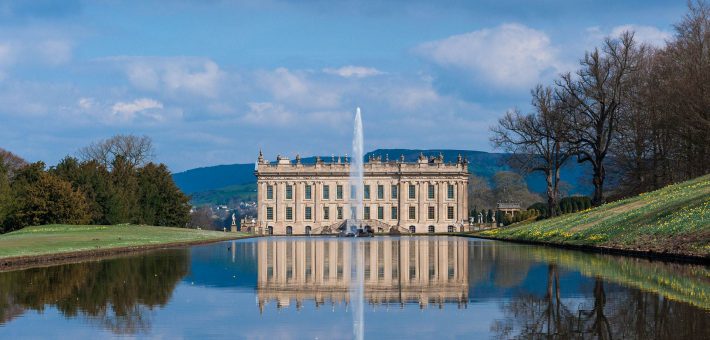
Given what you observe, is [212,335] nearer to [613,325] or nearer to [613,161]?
[613,325]

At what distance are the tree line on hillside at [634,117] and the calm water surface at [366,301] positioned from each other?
25.5 meters

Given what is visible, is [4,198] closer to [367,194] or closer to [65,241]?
[65,241]

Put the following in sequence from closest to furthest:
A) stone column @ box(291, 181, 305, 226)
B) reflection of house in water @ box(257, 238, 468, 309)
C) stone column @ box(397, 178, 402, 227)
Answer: reflection of house in water @ box(257, 238, 468, 309), stone column @ box(397, 178, 402, 227), stone column @ box(291, 181, 305, 226)

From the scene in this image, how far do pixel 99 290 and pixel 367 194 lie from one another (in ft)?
306

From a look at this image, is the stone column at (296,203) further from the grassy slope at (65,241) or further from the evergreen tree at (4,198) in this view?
the evergreen tree at (4,198)

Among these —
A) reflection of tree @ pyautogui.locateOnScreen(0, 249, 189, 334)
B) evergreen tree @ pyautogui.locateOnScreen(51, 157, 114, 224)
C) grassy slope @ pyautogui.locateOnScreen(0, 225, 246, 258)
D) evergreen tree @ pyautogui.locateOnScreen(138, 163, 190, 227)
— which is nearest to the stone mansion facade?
evergreen tree @ pyautogui.locateOnScreen(138, 163, 190, 227)

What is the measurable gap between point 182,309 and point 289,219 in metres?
97.2

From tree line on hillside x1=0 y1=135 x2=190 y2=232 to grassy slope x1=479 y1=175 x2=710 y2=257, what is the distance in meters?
26.7

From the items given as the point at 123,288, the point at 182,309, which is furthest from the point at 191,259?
the point at 182,309

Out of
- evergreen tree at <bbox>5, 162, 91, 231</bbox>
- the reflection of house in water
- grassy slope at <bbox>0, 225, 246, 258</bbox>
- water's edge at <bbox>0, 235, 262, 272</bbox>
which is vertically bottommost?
the reflection of house in water

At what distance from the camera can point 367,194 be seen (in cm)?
11056

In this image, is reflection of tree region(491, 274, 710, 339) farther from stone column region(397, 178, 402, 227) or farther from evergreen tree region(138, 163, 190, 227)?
stone column region(397, 178, 402, 227)

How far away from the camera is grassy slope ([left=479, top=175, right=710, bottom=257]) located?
2583 centimetres

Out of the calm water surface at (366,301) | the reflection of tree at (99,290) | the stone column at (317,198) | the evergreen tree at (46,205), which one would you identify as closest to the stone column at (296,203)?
the stone column at (317,198)
